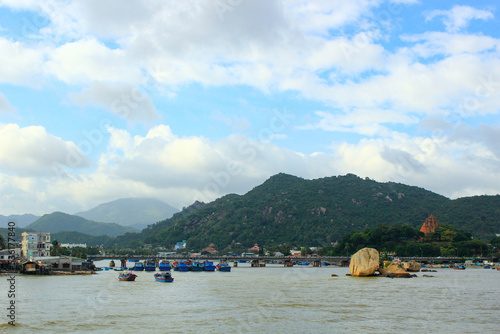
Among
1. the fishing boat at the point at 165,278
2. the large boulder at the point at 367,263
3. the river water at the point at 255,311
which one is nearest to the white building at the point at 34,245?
the fishing boat at the point at 165,278

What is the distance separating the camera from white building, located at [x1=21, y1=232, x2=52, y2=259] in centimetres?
12731

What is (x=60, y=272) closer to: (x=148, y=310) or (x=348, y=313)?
(x=148, y=310)

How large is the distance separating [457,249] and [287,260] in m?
68.9

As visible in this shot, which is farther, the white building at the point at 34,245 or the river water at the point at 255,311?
the white building at the point at 34,245

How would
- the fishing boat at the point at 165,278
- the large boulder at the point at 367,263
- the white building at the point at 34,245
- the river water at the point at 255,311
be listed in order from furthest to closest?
the white building at the point at 34,245
the large boulder at the point at 367,263
the fishing boat at the point at 165,278
the river water at the point at 255,311

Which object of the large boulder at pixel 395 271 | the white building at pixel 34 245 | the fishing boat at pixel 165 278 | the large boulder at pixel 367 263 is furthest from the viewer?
the white building at pixel 34 245

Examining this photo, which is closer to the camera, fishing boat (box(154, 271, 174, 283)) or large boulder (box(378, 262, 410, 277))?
fishing boat (box(154, 271, 174, 283))

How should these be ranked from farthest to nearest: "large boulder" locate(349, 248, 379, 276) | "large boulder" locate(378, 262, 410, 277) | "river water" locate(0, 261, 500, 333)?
"large boulder" locate(378, 262, 410, 277) < "large boulder" locate(349, 248, 379, 276) < "river water" locate(0, 261, 500, 333)

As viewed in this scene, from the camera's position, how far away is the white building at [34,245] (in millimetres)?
127312

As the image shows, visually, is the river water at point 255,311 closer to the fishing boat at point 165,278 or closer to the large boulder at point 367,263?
the fishing boat at point 165,278

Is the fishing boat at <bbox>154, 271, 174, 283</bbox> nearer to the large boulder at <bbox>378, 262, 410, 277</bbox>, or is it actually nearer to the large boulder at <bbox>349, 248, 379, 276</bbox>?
the large boulder at <bbox>349, 248, 379, 276</bbox>

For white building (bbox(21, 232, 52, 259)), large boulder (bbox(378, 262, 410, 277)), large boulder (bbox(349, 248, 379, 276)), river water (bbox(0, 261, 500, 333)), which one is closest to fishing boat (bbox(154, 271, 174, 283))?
river water (bbox(0, 261, 500, 333))

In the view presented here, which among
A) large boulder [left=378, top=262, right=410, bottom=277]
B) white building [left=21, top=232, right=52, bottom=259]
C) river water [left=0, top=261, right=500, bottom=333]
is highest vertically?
white building [left=21, top=232, right=52, bottom=259]

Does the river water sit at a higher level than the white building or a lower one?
lower
